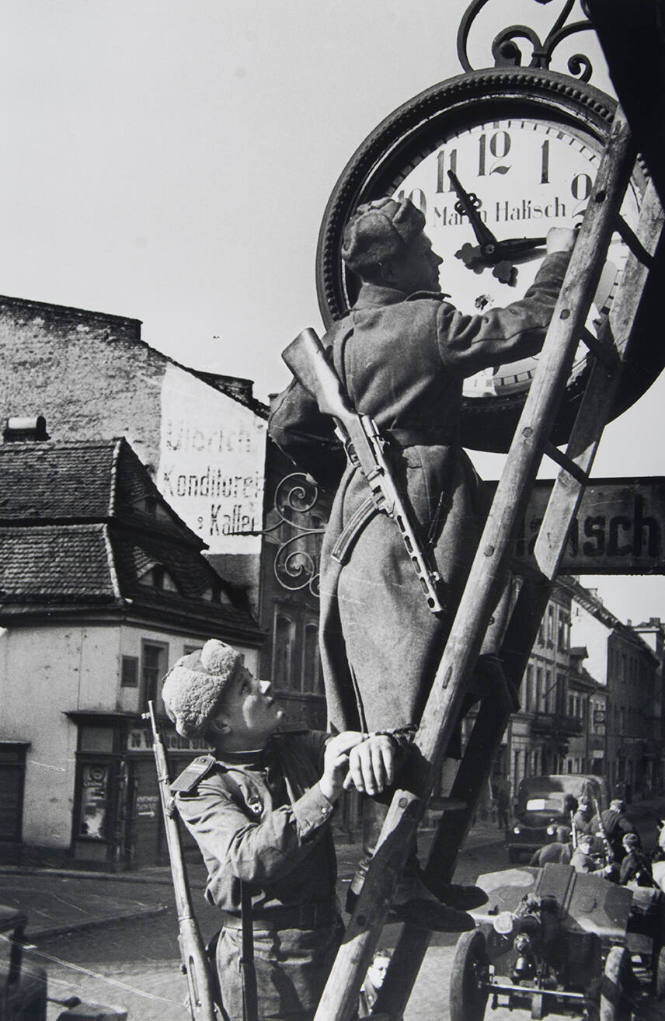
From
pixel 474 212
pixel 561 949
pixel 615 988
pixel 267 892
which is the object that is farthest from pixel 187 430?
pixel 561 949

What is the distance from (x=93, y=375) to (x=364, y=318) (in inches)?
38.7

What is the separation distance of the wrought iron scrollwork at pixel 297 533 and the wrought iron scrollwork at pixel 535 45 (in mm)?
922

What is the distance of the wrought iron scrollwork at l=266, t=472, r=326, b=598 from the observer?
251 centimetres

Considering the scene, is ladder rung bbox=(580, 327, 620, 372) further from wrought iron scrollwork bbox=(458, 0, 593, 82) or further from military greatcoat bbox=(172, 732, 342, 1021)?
military greatcoat bbox=(172, 732, 342, 1021)

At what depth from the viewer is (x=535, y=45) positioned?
2.52 metres

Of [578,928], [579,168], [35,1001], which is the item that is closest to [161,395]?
[579,168]

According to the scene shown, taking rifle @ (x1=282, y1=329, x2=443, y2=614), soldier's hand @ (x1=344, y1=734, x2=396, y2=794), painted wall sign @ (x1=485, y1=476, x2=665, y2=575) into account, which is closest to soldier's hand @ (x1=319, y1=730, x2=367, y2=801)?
soldier's hand @ (x1=344, y1=734, x2=396, y2=794)

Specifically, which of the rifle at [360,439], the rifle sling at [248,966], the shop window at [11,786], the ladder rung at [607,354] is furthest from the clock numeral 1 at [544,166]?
the shop window at [11,786]

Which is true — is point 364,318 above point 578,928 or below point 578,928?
above

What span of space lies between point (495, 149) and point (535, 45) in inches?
9.3

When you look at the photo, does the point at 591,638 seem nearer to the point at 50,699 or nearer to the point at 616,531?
the point at 616,531

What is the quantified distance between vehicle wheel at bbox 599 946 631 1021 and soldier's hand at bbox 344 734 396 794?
4.46 feet

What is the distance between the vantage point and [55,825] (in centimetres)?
272

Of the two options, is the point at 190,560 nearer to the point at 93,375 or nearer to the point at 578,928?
the point at 93,375
